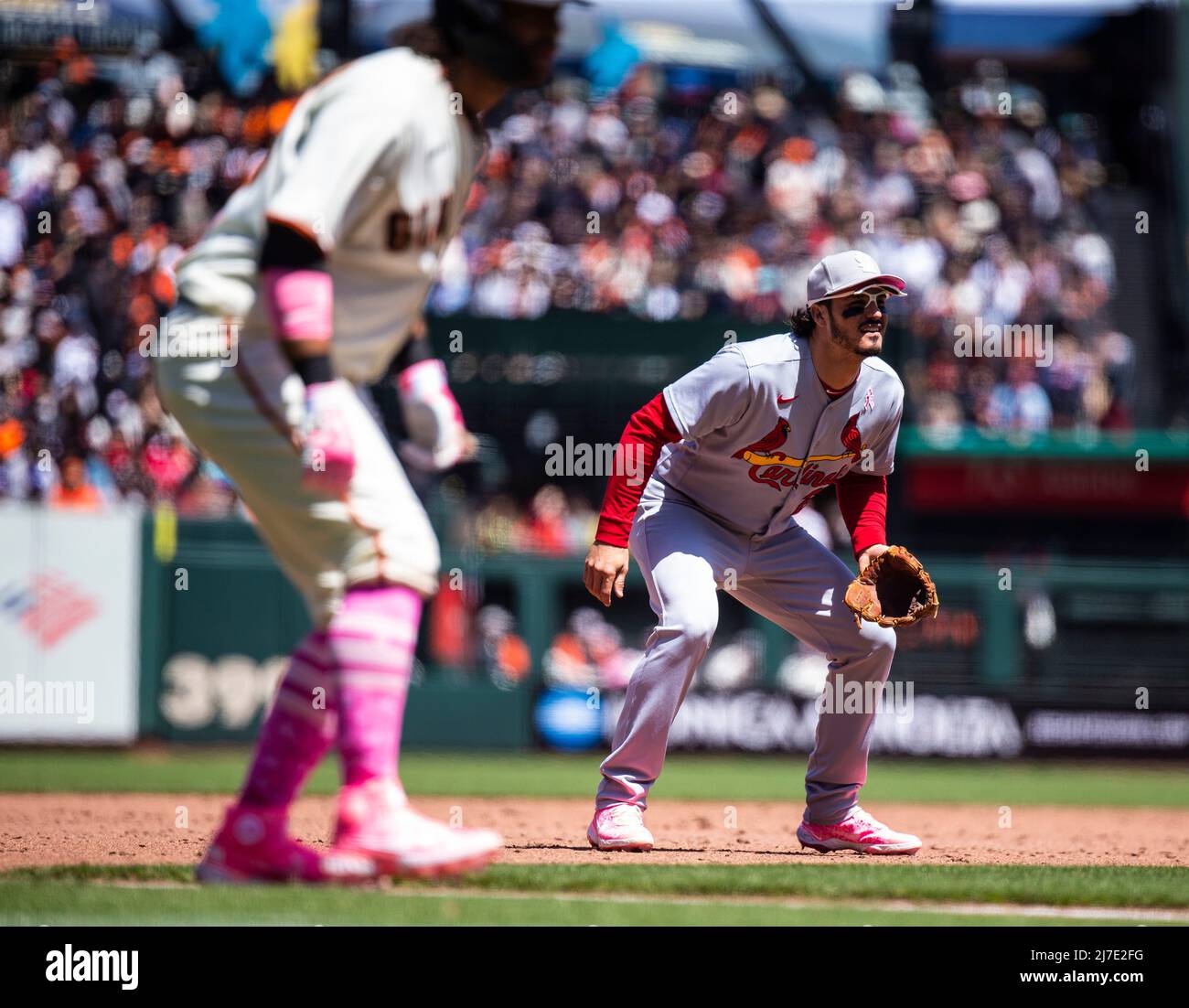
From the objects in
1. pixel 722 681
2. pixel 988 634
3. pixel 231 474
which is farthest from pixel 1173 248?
pixel 231 474

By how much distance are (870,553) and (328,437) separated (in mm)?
2517

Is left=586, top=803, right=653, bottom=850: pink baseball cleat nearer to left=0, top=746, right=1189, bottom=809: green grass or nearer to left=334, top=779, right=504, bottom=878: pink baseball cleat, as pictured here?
left=334, top=779, right=504, bottom=878: pink baseball cleat

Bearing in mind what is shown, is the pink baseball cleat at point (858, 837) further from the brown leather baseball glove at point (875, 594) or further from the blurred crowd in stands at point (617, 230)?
the blurred crowd in stands at point (617, 230)

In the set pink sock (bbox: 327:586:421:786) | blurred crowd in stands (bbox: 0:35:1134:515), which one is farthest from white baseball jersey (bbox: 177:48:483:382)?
blurred crowd in stands (bbox: 0:35:1134:515)

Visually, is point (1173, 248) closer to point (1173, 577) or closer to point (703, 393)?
point (1173, 577)

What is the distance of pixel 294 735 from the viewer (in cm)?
374

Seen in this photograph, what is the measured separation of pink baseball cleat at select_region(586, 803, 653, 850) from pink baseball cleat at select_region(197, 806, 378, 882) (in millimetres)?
1672

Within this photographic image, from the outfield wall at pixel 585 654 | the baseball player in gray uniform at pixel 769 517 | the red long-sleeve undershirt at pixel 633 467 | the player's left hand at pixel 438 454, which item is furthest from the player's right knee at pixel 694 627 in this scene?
the outfield wall at pixel 585 654

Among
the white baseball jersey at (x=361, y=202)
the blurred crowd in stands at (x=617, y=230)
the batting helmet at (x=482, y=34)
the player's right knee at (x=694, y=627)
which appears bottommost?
the player's right knee at (x=694, y=627)

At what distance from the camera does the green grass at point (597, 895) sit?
11.2 feet

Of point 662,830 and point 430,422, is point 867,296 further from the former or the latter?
point 662,830

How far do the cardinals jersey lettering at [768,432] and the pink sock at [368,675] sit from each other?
1.80 m

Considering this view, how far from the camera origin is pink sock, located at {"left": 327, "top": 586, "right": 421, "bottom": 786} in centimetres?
361
